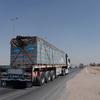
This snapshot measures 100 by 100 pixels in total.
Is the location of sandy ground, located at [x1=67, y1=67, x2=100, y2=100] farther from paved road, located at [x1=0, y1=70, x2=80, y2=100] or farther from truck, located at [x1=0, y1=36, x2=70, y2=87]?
truck, located at [x1=0, y1=36, x2=70, y2=87]

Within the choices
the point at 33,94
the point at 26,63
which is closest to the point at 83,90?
the point at 33,94

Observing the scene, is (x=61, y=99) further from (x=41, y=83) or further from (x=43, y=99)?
(x=41, y=83)

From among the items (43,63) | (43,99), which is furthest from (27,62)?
(43,99)

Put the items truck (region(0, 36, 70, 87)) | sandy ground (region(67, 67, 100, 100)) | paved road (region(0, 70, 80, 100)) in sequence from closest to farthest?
paved road (region(0, 70, 80, 100)) → sandy ground (region(67, 67, 100, 100)) → truck (region(0, 36, 70, 87))

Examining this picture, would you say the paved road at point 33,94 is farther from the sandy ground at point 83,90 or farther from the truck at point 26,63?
the truck at point 26,63

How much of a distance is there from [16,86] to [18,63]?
207 cm

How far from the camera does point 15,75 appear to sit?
69.9 feet

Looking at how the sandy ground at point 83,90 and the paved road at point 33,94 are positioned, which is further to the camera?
the sandy ground at point 83,90

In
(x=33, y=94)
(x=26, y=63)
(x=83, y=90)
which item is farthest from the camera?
(x=26, y=63)

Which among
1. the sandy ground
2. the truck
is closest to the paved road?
the sandy ground

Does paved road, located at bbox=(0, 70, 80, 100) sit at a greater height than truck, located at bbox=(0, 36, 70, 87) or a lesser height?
lesser

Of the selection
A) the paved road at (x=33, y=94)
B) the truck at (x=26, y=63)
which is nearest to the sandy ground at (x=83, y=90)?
the paved road at (x=33, y=94)

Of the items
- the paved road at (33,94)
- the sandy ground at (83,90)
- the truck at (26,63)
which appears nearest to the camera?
the paved road at (33,94)

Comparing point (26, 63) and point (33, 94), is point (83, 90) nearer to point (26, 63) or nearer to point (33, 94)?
point (33, 94)
